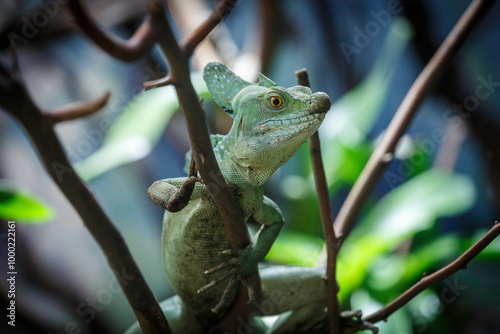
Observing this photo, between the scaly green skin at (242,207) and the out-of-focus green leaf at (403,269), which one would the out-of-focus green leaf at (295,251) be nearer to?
the out-of-focus green leaf at (403,269)

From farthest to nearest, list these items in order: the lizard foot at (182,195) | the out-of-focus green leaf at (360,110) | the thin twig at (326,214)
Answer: the out-of-focus green leaf at (360,110)
the thin twig at (326,214)
the lizard foot at (182,195)

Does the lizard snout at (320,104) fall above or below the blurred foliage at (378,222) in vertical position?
above

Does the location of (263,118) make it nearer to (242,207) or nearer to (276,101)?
(276,101)

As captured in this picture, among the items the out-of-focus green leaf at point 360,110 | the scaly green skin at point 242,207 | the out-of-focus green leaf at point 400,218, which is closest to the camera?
the scaly green skin at point 242,207

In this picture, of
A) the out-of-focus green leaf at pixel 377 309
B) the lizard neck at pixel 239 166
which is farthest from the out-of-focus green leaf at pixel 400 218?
the lizard neck at pixel 239 166

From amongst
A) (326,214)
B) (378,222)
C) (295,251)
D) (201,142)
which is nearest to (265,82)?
(201,142)

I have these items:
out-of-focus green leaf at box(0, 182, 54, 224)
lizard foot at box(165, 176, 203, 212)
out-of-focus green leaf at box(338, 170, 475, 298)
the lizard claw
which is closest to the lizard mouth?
lizard foot at box(165, 176, 203, 212)
